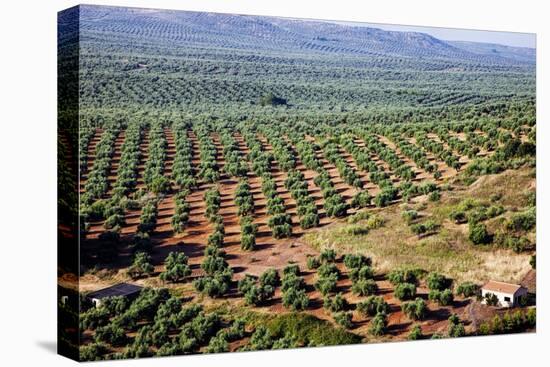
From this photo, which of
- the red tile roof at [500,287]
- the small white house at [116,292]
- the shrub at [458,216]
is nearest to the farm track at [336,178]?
the shrub at [458,216]

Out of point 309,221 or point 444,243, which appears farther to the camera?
point 444,243

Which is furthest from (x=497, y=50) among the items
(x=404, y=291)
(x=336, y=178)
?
(x=404, y=291)

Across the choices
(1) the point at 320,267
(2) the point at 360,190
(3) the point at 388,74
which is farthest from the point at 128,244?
(3) the point at 388,74

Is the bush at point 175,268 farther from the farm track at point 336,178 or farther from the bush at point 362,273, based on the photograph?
the farm track at point 336,178

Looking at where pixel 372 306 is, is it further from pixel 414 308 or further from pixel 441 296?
pixel 441 296

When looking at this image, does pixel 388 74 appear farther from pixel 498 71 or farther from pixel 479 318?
pixel 479 318

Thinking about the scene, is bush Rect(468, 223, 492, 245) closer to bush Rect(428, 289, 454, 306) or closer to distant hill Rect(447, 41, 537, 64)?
bush Rect(428, 289, 454, 306)

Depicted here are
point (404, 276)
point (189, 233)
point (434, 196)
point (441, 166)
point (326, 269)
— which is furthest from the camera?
point (441, 166)
